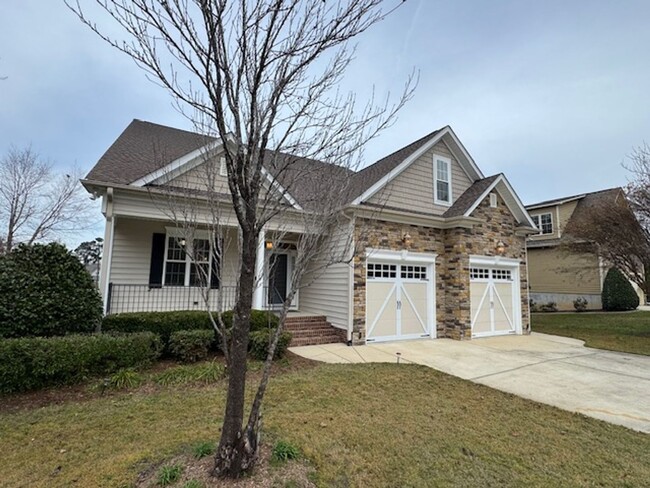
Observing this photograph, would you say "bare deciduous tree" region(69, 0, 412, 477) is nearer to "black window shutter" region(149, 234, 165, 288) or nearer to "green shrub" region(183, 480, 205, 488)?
"green shrub" region(183, 480, 205, 488)

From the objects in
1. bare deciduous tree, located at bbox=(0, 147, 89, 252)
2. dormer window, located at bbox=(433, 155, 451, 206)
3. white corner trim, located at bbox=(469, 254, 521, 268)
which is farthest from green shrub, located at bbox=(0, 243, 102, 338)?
bare deciduous tree, located at bbox=(0, 147, 89, 252)

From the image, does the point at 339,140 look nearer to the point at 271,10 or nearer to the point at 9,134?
the point at 271,10

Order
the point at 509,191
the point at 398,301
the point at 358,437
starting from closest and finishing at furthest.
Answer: the point at 358,437 → the point at 398,301 → the point at 509,191

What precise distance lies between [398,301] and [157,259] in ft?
24.7

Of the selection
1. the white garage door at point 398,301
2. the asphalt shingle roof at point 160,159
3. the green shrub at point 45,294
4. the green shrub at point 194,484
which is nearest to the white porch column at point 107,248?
the asphalt shingle roof at point 160,159

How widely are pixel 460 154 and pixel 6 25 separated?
12.5 m

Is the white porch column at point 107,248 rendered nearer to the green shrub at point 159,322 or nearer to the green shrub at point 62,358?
the green shrub at point 159,322

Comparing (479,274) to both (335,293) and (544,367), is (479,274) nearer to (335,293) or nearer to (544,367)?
(544,367)

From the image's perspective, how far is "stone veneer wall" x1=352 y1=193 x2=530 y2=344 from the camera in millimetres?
9875

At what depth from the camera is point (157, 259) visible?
32.1ft

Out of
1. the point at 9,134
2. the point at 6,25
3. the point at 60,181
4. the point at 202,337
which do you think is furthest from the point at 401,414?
the point at 60,181

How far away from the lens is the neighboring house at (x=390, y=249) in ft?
29.7

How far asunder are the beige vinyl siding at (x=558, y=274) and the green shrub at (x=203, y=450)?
898 inches

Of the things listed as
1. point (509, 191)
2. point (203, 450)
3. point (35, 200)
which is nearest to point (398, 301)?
point (509, 191)
